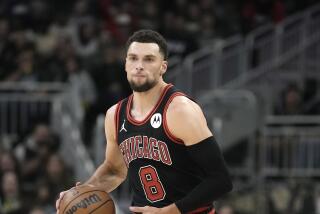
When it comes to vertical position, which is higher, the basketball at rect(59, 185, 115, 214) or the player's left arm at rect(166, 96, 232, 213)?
the player's left arm at rect(166, 96, 232, 213)

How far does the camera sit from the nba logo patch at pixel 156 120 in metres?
5.98

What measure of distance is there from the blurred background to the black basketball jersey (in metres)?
4.75

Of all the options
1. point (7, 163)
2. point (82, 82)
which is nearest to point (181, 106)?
point (7, 163)

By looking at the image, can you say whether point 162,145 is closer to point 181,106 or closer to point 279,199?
point 181,106

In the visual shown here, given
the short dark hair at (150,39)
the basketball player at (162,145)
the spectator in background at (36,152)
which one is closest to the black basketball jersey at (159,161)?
the basketball player at (162,145)

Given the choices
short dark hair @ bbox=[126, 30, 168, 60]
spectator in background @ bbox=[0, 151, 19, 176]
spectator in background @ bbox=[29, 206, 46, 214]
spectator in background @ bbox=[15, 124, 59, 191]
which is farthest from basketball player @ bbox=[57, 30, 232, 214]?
spectator in background @ bbox=[15, 124, 59, 191]

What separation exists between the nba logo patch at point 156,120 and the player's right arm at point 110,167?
514 mm

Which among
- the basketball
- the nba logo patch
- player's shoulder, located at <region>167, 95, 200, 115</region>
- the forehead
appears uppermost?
the forehead

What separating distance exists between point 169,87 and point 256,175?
22.2ft

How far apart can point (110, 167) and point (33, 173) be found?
19.2 feet

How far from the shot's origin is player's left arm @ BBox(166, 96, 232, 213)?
5703 millimetres

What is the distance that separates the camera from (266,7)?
18.4m

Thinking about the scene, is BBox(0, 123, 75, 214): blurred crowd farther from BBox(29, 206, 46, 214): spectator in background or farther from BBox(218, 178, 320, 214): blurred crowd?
BBox(218, 178, 320, 214): blurred crowd

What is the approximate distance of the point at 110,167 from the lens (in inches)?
263
